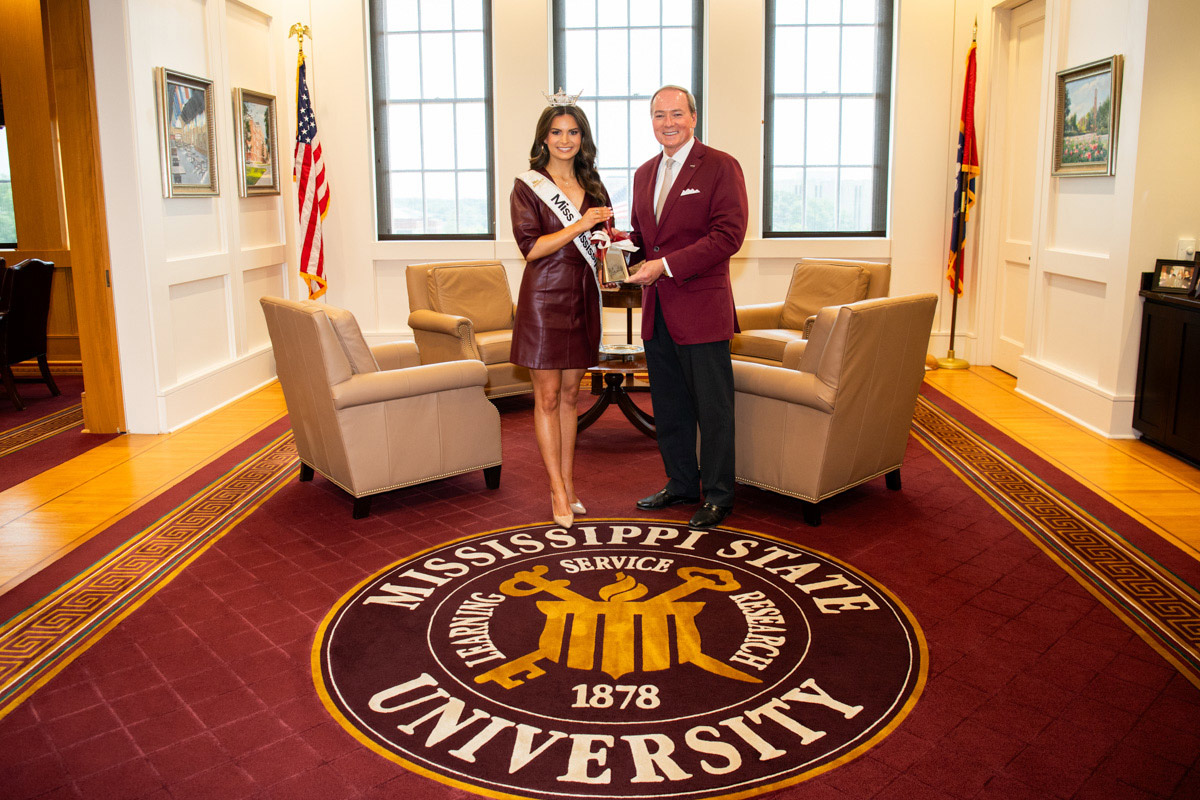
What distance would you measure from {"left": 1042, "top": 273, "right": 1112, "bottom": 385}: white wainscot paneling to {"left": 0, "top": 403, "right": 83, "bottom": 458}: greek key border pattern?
6.44m

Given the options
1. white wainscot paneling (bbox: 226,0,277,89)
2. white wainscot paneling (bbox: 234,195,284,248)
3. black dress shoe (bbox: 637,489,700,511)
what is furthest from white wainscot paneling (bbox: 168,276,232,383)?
black dress shoe (bbox: 637,489,700,511)

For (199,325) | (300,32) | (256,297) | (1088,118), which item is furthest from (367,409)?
(1088,118)

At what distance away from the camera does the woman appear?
3.77m

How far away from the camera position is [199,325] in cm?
639

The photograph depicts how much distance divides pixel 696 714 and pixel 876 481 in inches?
98.3

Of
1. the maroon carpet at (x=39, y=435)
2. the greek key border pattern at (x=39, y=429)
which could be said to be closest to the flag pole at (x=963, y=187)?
the maroon carpet at (x=39, y=435)

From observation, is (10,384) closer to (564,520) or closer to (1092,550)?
(564,520)

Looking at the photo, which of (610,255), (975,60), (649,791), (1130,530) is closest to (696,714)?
(649,791)

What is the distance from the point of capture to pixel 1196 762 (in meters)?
2.36

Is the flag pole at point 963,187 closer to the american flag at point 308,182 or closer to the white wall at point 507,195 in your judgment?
the white wall at point 507,195

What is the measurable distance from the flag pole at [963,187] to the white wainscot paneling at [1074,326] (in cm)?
122

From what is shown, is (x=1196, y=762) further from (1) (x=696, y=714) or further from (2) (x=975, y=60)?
(2) (x=975, y=60)

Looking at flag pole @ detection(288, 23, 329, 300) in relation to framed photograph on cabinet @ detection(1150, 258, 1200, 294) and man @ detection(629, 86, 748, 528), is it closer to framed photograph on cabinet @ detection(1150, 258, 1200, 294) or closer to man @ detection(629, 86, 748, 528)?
man @ detection(629, 86, 748, 528)

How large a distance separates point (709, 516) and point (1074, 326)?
3.40m
